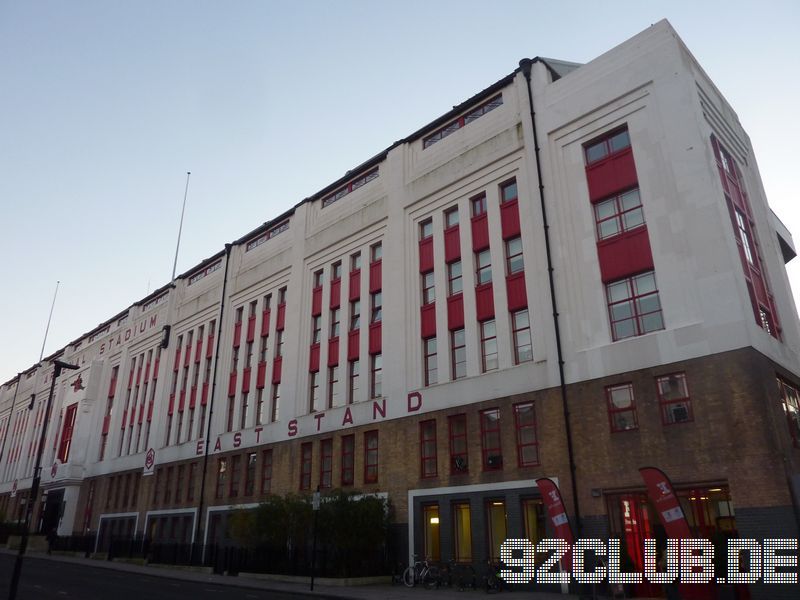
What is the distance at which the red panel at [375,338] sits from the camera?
3362 centimetres

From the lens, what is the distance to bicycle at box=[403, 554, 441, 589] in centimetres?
2512

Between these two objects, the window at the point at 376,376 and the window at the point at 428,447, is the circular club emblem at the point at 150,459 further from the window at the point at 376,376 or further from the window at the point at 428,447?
the window at the point at 428,447

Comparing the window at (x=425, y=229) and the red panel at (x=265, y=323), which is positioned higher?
the window at (x=425, y=229)

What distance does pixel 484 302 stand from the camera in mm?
28906

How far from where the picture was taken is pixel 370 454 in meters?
31.8

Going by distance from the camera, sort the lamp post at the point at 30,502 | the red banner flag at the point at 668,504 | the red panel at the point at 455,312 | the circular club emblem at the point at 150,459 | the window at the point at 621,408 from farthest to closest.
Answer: the circular club emblem at the point at 150,459 < the red panel at the point at 455,312 < the window at the point at 621,408 < the red banner flag at the point at 668,504 < the lamp post at the point at 30,502

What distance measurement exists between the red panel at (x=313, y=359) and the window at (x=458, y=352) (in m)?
10.9

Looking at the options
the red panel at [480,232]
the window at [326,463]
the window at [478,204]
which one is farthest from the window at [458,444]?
the window at [478,204]

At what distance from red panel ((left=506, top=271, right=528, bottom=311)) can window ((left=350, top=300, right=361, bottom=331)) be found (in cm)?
1069

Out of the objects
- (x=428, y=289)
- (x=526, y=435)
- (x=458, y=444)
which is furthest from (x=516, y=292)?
(x=458, y=444)

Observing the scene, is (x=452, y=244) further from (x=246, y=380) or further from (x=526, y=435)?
(x=246, y=380)

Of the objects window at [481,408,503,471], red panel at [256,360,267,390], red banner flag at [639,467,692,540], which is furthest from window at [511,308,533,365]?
red panel at [256,360,267,390]

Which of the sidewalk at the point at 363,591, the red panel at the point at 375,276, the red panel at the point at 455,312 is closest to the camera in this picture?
the sidewalk at the point at 363,591

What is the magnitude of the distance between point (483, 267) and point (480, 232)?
186 cm
